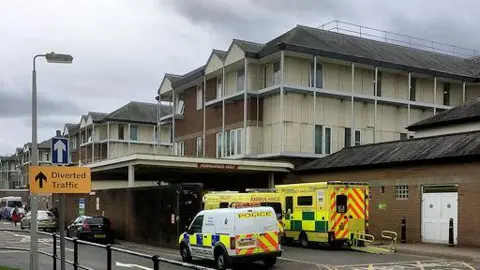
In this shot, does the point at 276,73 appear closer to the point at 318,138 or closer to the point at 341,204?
the point at 318,138

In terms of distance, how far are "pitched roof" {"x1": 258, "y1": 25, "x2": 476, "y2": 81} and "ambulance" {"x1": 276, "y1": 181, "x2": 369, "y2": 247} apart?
13.0m

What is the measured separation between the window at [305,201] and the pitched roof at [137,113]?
46856 mm

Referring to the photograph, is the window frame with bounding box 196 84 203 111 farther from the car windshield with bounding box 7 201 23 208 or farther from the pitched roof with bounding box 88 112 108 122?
the car windshield with bounding box 7 201 23 208

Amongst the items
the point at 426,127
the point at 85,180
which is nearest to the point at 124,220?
the point at 426,127

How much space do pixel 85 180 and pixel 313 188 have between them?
47.8 ft

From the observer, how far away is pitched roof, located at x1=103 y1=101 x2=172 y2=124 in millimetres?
71125

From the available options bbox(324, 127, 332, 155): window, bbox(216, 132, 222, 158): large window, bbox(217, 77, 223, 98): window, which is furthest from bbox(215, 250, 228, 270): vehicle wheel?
bbox(217, 77, 223, 98): window

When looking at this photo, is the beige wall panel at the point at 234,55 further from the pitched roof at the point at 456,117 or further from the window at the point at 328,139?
the pitched roof at the point at 456,117

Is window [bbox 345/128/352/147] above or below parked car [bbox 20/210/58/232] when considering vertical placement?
above

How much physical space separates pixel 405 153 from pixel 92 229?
15800 millimetres

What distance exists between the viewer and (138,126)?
7250 centimetres

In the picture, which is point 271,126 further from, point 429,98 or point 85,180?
point 85,180

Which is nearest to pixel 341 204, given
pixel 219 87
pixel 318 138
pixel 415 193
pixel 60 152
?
pixel 415 193

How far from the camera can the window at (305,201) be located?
23.9 metres
